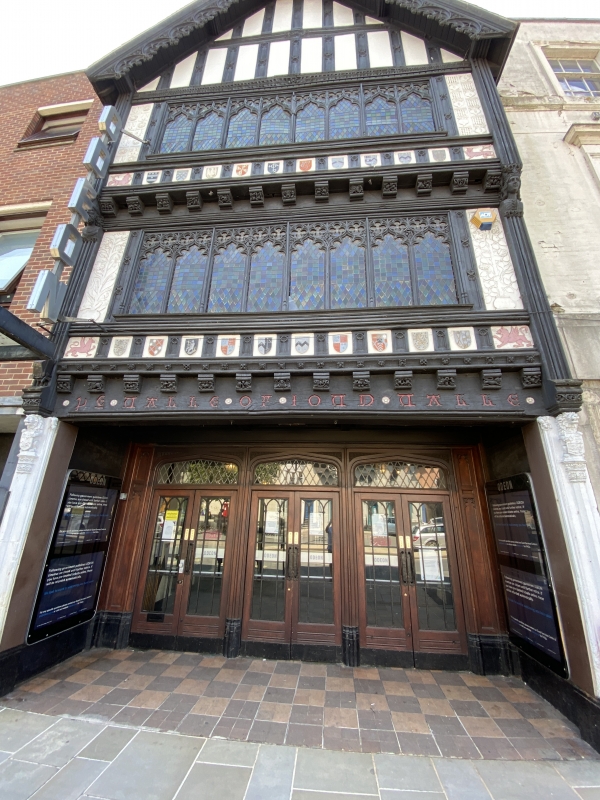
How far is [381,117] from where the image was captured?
6875 mm

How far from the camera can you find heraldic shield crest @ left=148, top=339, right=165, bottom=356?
545 centimetres

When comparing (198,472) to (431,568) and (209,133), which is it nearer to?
(431,568)

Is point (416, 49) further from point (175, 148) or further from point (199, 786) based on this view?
point (199, 786)

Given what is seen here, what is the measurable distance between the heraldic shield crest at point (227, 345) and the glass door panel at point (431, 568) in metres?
4.06

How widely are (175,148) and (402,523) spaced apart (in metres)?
8.66

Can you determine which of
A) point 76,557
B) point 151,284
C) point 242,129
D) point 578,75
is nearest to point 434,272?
point 151,284

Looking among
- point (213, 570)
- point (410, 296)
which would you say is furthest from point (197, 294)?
point (213, 570)

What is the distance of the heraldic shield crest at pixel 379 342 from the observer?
5.10 meters

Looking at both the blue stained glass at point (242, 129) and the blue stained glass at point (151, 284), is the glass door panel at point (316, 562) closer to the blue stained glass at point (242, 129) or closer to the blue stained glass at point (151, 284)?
the blue stained glass at point (151, 284)

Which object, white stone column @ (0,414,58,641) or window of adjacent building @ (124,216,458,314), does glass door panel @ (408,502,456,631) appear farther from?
white stone column @ (0,414,58,641)

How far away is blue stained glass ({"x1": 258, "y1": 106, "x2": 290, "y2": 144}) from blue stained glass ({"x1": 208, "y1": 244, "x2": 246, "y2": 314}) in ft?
8.37

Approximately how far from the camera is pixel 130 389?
17.0 ft

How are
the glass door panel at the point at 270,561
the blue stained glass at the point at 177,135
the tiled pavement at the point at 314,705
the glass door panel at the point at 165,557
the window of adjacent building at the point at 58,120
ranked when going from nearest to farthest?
the tiled pavement at the point at 314,705, the glass door panel at the point at 270,561, the glass door panel at the point at 165,557, the blue stained glass at the point at 177,135, the window of adjacent building at the point at 58,120

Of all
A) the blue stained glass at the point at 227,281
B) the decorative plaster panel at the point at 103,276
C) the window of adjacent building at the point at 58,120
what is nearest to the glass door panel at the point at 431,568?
the blue stained glass at the point at 227,281
